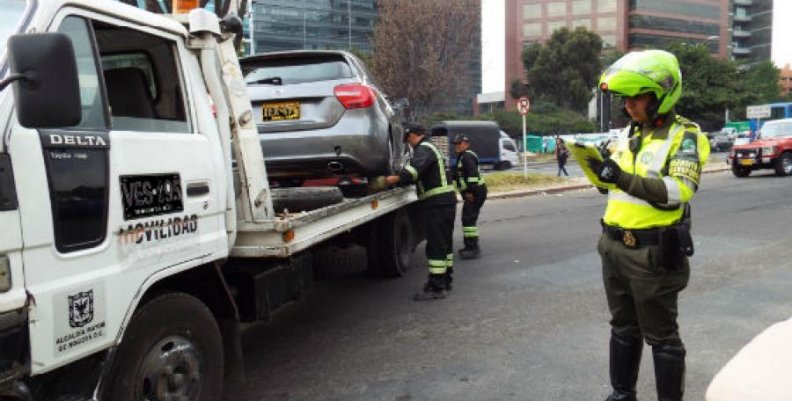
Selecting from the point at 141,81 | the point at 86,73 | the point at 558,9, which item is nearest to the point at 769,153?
the point at 141,81

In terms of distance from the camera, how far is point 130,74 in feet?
10.9

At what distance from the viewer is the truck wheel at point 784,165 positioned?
2088 centimetres

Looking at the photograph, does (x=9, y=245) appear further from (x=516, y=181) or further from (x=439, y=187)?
(x=516, y=181)

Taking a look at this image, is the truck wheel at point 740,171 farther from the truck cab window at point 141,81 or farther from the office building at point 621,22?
the office building at point 621,22

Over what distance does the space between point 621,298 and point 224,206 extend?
2082 millimetres

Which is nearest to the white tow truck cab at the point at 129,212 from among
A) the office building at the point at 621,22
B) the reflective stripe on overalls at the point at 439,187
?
the reflective stripe on overalls at the point at 439,187

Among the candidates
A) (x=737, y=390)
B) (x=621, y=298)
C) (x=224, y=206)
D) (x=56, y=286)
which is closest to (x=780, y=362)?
(x=737, y=390)

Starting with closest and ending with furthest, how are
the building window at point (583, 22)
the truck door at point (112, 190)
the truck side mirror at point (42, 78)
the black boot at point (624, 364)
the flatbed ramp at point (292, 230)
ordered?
the truck side mirror at point (42, 78)
the truck door at point (112, 190)
the black boot at point (624, 364)
the flatbed ramp at point (292, 230)
the building window at point (583, 22)

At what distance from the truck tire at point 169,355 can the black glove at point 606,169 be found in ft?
6.41

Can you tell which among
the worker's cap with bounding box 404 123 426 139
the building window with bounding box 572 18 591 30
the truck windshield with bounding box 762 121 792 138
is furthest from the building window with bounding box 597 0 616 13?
the worker's cap with bounding box 404 123 426 139

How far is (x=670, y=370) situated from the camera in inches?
127

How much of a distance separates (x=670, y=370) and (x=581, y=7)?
104035 mm

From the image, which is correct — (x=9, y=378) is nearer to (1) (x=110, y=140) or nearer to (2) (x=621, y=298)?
(1) (x=110, y=140)

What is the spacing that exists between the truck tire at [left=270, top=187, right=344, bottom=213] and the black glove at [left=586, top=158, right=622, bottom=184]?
2.33 m
